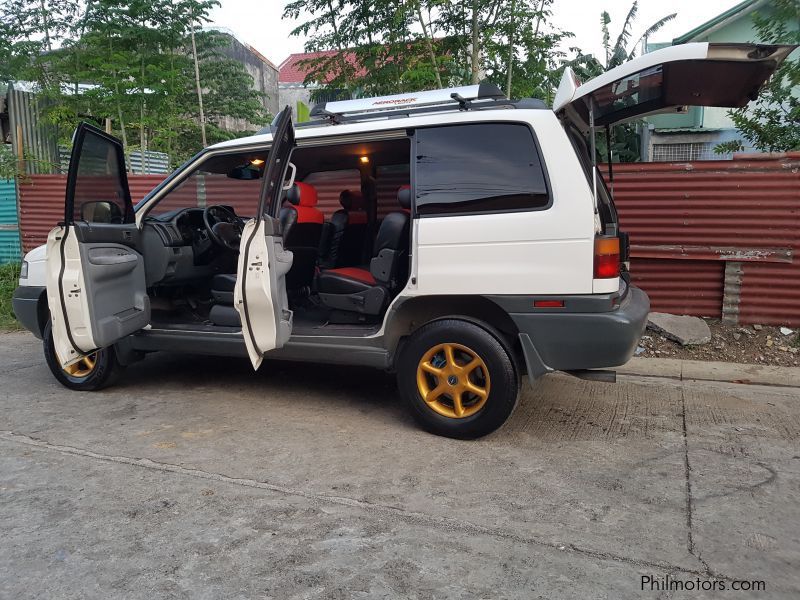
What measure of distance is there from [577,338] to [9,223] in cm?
934

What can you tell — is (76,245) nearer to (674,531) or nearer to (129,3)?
(674,531)

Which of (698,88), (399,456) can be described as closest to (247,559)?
(399,456)

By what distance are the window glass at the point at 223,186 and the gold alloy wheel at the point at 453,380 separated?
1.84 metres

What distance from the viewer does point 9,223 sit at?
9.33 metres

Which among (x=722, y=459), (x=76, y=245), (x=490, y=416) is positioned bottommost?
(x=722, y=459)

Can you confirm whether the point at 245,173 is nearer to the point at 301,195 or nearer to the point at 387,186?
the point at 301,195

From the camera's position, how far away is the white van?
339 cm

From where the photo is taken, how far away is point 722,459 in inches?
136

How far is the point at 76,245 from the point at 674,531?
3.79 meters

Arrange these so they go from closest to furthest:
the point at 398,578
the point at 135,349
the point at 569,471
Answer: the point at 398,578, the point at 569,471, the point at 135,349

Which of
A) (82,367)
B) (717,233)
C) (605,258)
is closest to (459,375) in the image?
(605,258)

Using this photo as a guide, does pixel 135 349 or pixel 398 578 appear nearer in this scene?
pixel 398 578

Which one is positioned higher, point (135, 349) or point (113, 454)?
point (135, 349)

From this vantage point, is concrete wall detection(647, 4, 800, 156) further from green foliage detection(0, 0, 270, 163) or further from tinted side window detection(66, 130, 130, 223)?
tinted side window detection(66, 130, 130, 223)
